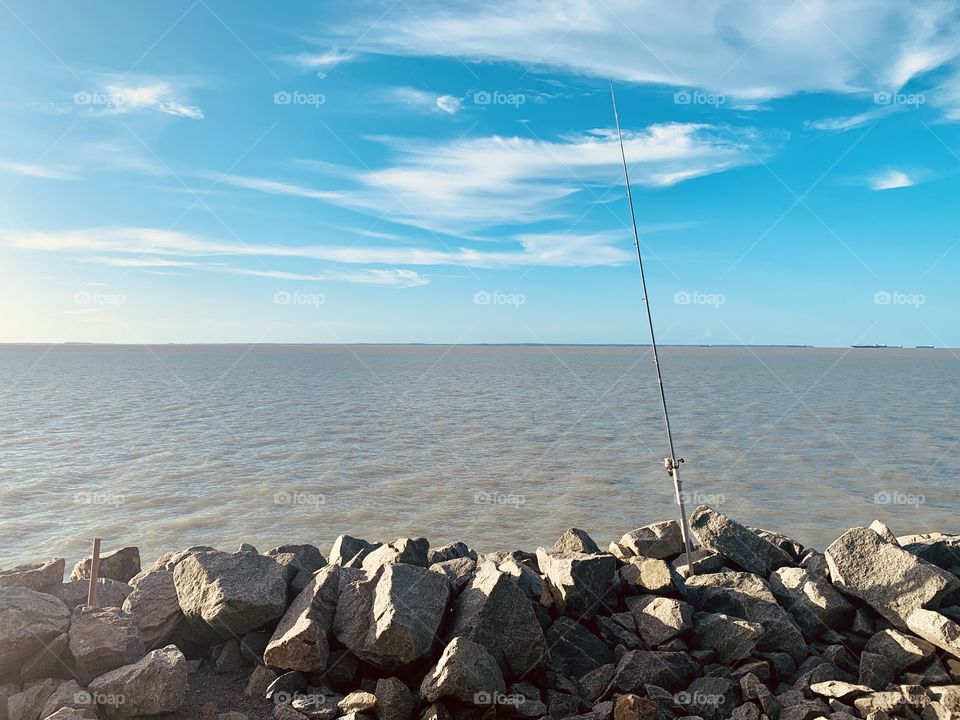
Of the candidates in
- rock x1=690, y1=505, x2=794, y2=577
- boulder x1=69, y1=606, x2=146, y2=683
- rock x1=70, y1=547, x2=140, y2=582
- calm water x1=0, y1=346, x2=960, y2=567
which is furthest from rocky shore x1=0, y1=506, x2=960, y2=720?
calm water x1=0, y1=346, x2=960, y2=567

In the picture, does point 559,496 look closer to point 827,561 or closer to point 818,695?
point 827,561

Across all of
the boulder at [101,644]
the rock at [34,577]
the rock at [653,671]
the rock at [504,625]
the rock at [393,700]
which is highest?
the rock at [34,577]

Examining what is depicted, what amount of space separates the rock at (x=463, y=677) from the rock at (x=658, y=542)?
3274 mm

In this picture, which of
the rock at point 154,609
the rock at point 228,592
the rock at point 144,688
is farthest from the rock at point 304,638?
the rock at point 154,609

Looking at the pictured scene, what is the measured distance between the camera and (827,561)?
764 cm

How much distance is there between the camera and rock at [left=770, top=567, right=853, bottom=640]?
23.5 feet

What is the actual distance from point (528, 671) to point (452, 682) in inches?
36.6

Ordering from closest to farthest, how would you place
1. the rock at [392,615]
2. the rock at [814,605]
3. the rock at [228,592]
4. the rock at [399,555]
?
1. the rock at [392,615]
2. the rock at [228,592]
3. the rock at [814,605]
4. the rock at [399,555]

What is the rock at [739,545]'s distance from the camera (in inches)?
329

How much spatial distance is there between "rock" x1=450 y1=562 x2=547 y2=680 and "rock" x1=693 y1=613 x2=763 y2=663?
1632 mm

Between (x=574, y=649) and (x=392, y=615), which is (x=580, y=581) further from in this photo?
(x=392, y=615)

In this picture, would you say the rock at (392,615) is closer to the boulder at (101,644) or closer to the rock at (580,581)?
the rock at (580,581)

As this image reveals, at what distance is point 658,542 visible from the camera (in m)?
8.57

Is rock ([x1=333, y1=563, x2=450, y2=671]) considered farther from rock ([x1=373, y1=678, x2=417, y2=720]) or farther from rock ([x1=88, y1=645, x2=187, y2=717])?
rock ([x1=88, y1=645, x2=187, y2=717])
